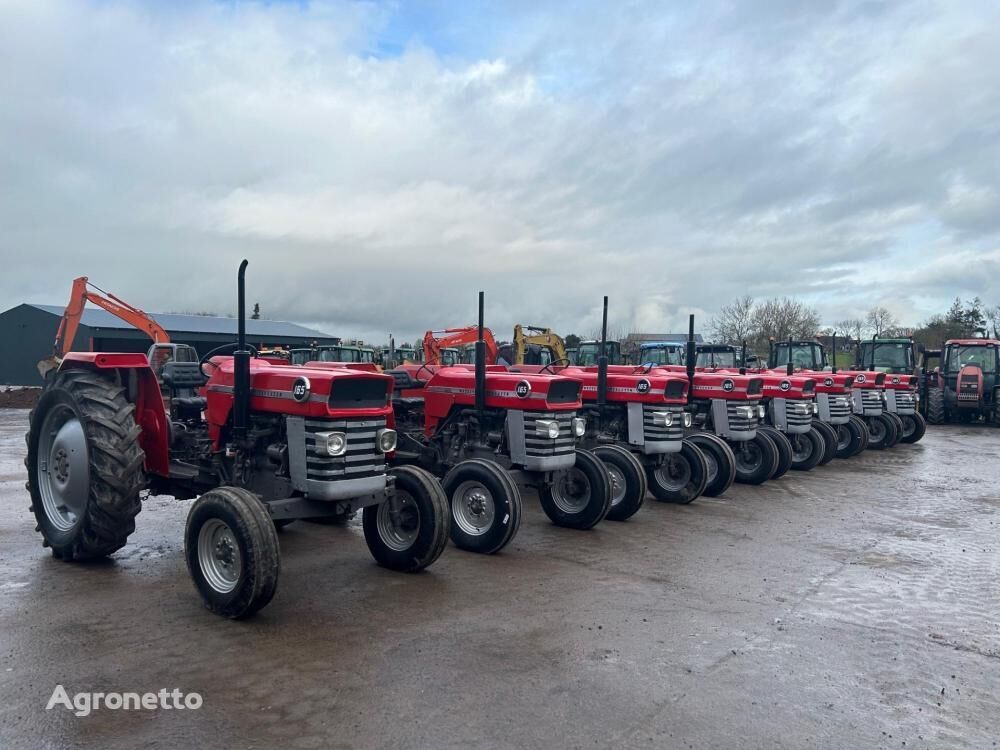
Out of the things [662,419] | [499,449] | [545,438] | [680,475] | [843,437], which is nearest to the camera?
[545,438]

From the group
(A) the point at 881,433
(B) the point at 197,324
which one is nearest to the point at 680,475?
(A) the point at 881,433

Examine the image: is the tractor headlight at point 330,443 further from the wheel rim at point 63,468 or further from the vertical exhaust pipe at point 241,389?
the wheel rim at point 63,468

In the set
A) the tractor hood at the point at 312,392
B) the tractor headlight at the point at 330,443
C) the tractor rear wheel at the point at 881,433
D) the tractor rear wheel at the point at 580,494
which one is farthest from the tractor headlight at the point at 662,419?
the tractor rear wheel at the point at 881,433

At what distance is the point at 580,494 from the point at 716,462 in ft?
8.98

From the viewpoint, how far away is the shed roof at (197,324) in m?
33.9

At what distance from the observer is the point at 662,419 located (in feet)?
26.7

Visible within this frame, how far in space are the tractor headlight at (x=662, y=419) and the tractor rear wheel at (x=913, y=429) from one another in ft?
33.6

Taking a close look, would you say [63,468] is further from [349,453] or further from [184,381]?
[349,453]

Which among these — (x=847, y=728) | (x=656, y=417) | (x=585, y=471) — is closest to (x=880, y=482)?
(x=656, y=417)

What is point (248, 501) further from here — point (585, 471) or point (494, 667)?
point (585, 471)

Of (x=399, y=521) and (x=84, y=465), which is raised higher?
(x=84, y=465)

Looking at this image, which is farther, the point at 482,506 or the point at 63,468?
the point at 482,506

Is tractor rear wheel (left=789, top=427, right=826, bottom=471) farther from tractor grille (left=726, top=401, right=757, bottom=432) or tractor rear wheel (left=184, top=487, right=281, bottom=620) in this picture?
tractor rear wheel (left=184, top=487, right=281, bottom=620)

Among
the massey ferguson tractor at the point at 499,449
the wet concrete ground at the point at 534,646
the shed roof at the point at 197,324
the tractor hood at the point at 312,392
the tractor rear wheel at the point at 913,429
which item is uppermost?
the shed roof at the point at 197,324
